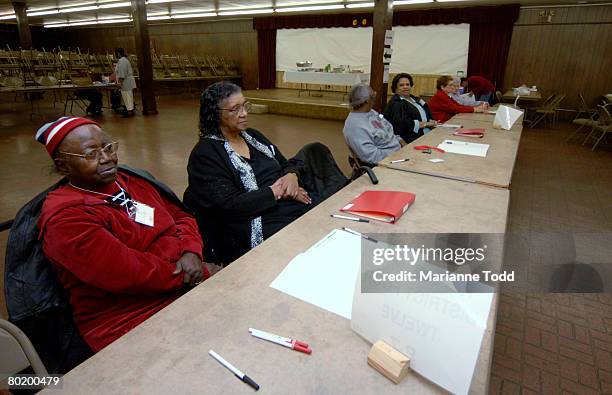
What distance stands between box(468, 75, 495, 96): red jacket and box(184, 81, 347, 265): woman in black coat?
204 inches

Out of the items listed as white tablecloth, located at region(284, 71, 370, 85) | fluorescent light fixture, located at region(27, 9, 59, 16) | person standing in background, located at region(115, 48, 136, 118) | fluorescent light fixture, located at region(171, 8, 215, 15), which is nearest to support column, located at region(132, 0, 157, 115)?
person standing in background, located at region(115, 48, 136, 118)

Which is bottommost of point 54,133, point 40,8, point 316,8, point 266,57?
point 54,133

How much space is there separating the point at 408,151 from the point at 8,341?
225cm

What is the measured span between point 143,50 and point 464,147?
25.3 ft

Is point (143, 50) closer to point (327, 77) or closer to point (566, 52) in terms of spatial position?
point (327, 77)

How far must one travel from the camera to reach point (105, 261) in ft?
3.49

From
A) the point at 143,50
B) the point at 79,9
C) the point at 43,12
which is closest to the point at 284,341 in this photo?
the point at 143,50

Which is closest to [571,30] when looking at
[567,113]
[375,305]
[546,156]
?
[567,113]

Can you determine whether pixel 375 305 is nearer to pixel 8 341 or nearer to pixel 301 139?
pixel 8 341

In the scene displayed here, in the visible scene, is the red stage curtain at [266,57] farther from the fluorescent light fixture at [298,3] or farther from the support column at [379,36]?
the support column at [379,36]

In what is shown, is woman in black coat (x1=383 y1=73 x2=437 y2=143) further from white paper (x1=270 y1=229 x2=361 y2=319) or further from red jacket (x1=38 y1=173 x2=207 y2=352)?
red jacket (x1=38 y1=173 x2=207 y2=352)

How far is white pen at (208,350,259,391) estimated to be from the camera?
0.69 metres

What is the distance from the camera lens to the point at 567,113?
891 cm

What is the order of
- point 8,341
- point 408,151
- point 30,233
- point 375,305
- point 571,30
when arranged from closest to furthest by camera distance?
point 375,305, point 8,341, point 30,233, point 408,151, point 571,30
